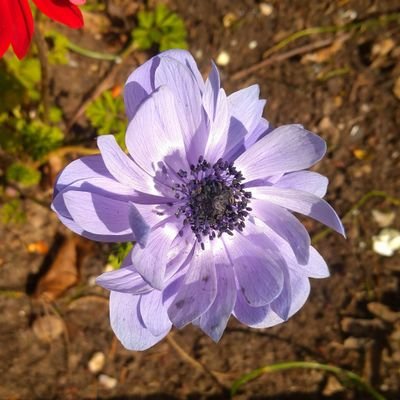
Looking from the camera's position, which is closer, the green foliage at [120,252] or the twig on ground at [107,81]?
the green foliage at [120,252]

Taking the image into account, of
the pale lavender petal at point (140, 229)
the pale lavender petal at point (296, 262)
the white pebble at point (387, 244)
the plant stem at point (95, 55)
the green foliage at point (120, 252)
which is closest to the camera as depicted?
the pale lavender petal at point (140, 229)

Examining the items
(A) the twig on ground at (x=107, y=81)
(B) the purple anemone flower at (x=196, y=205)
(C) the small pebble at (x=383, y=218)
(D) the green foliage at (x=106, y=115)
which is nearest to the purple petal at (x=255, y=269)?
(B) the purple anemone flower at (x=196, y=205)

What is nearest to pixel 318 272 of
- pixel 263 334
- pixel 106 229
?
pixel 106 229

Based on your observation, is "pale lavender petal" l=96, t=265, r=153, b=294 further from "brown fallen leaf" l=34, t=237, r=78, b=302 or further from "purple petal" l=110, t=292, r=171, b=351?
"brown fallen leaf" l=34, t=237, r=78, b=302

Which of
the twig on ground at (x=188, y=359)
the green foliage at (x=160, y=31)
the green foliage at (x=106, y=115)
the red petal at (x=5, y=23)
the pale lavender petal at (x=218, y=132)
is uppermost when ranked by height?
the green foliage at (x=160, y=31)

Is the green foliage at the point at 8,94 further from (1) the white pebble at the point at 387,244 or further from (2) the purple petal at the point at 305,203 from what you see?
(1) the white pebble at the point at 387,244

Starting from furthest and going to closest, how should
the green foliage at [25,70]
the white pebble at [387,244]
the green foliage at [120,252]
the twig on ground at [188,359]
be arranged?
the white pebble at [387,244] < the twig on ground at [188,359] < the green foliage at [25,70] < the green foliage at [120,252]

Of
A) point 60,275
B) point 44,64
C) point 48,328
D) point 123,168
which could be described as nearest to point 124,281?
point 123,168

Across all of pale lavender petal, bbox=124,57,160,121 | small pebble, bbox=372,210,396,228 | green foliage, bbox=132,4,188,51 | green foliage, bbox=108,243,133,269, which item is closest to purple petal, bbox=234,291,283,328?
green foliage, bbox=108,243,133,269

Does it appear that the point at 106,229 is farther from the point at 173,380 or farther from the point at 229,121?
the point at 173,380

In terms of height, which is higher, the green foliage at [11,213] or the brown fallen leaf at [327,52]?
the brown fallen leaf at [327,52]
